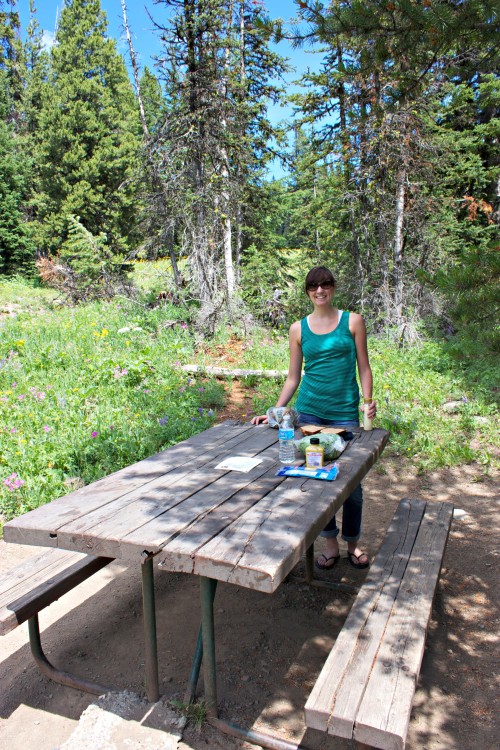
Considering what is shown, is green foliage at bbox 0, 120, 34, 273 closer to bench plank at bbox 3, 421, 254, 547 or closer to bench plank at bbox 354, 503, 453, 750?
bench plank at bbox 3, 421, 254, 547

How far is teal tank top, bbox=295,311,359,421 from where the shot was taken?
10.8 feet

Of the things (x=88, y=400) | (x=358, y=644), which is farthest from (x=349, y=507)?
(x=88, y=400)

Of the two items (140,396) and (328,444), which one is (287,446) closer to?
(328,444)

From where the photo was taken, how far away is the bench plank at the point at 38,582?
2.47 metres

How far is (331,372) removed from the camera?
11.0 feet

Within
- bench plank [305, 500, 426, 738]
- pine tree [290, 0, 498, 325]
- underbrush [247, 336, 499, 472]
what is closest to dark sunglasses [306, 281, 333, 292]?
bench plank [305, 500, 426, 738]

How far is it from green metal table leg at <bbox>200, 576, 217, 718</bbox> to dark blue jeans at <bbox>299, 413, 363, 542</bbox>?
4.04ft

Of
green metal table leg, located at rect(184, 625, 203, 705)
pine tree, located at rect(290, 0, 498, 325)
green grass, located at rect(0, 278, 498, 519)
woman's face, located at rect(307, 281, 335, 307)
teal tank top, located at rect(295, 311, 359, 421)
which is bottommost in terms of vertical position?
green metal table leg, located at rect(184, 625, 203, 705)

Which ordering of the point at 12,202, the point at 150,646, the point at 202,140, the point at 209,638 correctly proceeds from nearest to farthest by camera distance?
the point at 209,638
the point at 150,646
the point at 202,140
the point at 12,202

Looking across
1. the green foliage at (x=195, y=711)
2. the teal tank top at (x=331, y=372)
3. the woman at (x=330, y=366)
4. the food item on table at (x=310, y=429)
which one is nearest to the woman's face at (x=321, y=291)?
the woman at (x=330, y=366)

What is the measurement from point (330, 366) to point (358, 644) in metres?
1.65

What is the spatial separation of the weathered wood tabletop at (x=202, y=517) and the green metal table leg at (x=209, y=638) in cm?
30

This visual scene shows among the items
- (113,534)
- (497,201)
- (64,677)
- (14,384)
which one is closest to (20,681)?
(64,677)

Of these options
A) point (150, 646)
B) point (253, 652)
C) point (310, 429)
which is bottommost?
point (253, 652)
